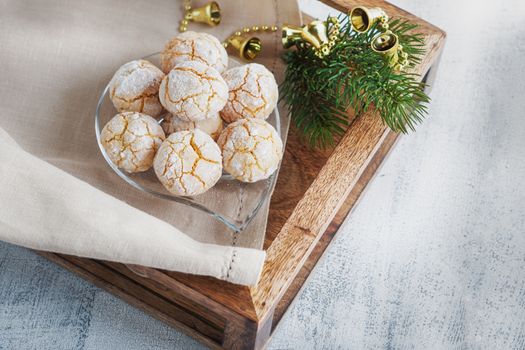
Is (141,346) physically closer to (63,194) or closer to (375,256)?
(63,194)

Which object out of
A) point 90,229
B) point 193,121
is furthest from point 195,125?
point 90,229

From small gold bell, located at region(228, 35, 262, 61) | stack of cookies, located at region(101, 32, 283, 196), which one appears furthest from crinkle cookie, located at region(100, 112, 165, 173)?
small gold bell, located at region(228, 35, 262, 61)

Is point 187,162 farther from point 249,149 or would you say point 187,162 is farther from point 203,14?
point 203,14

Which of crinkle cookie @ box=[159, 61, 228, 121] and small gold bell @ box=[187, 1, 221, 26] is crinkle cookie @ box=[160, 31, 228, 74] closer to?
crinkle cookie @ box=[159, 61, 228, 121]

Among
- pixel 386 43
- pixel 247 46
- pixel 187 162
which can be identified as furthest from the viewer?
pixel 247 46

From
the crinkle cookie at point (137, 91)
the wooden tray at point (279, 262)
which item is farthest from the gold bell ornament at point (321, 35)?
the crinkle cookie at point (137, 91)
